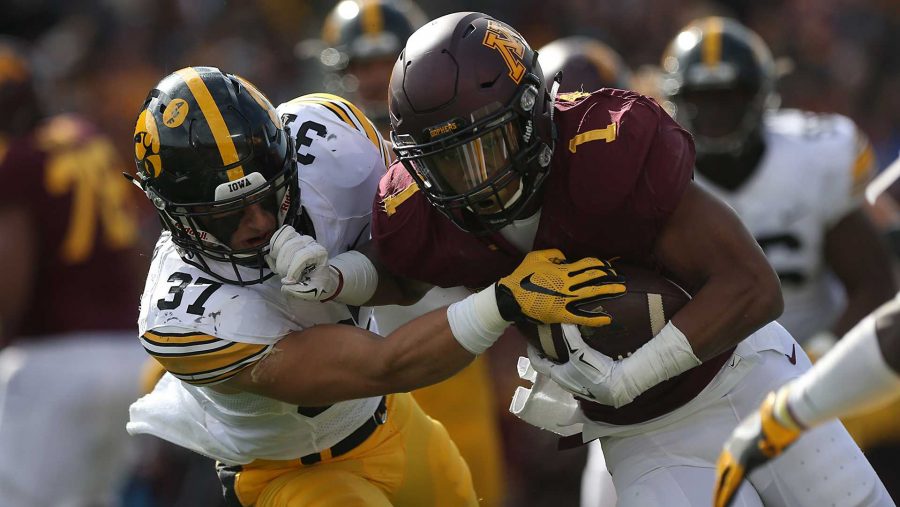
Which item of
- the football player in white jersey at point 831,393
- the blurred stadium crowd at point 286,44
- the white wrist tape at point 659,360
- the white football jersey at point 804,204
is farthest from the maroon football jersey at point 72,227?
the football player in white jersey at point 831,393

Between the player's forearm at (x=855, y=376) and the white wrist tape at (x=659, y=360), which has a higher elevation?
the player's forearm at (x=855, y=376)

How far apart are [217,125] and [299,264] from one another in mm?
409

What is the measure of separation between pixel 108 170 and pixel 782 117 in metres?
2.95

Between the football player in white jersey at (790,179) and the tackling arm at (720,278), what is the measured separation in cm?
224

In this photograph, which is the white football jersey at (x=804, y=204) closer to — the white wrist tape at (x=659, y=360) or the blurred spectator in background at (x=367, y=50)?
the blurred spectator in background at (x=367, y=50)

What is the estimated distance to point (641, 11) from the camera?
904 cm

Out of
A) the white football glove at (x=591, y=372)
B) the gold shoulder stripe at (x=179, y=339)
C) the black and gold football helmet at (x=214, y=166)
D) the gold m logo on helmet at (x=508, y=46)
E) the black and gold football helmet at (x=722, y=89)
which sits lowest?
the black and gold football helmet at (x=722, y=89)

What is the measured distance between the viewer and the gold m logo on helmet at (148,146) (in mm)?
3285

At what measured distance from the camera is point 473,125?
10.2 ft

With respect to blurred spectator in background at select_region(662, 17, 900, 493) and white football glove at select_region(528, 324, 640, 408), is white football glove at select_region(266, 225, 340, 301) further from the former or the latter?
blurred spectator in background at select_region(662, 17, 900, 493)

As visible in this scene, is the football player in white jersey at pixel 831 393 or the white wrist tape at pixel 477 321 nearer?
the football player in white jersey at pixel 831 393

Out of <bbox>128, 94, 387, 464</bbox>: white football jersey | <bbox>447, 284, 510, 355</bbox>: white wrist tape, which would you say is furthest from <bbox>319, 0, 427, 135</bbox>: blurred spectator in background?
<bbox>447, 284, 510, 355</bbox>: white wrist tape

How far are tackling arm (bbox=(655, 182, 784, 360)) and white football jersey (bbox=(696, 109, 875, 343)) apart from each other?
2.32 m

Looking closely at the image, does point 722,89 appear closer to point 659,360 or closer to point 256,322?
point 659,360
